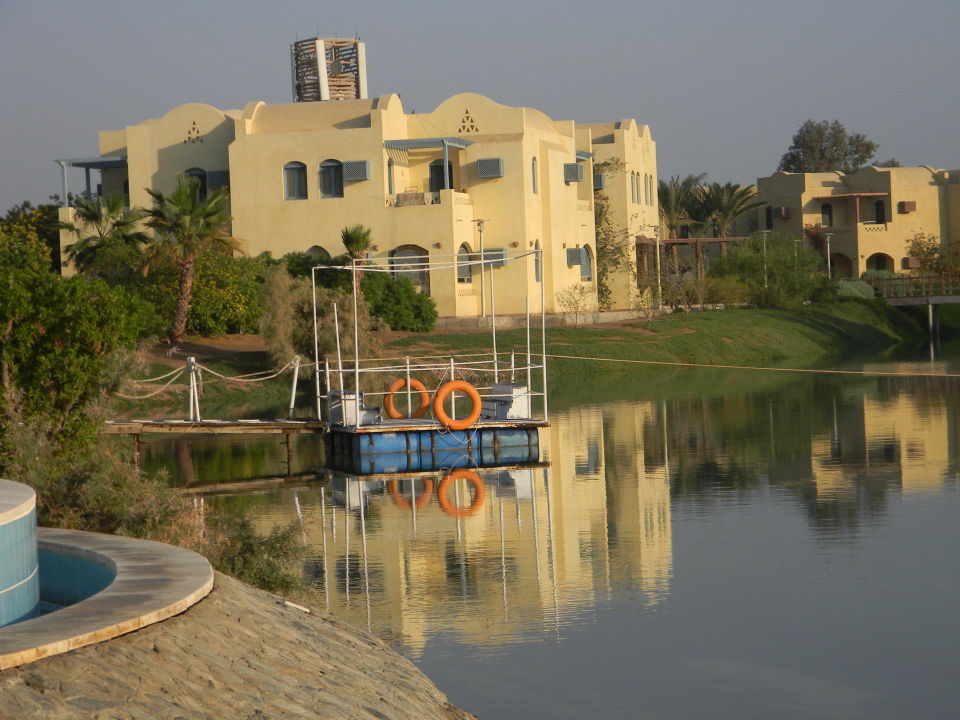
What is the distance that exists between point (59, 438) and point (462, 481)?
27.5 feet

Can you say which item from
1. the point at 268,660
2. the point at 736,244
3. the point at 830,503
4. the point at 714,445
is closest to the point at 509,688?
the point at 268,660

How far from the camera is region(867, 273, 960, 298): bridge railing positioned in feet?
228

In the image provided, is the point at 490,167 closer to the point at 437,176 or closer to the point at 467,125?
the point at 437,176

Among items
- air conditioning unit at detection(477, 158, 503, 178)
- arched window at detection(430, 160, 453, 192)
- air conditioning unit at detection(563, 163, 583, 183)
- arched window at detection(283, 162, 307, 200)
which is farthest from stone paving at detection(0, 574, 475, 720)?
air conditioning unit at detection(563, 163, 583, 183)

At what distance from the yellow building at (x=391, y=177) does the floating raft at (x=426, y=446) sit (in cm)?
2272

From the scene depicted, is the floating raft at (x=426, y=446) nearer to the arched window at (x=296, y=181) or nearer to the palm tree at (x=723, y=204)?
the arched window at (x=296, y=181)

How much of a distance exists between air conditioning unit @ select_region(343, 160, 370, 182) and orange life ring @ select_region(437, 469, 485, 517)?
87.9 feet

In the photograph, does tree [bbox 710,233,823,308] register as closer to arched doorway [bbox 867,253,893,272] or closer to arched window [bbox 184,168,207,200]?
arched doorway [bbox 867,253,893,272]

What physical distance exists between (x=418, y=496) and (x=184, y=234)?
20747 millimetres

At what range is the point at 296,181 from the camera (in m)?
51.7

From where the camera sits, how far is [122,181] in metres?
56.0

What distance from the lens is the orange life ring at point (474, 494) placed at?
20625 millimetres

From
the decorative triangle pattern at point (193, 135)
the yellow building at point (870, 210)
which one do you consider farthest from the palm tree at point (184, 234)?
the yellow building at point (870, 210)

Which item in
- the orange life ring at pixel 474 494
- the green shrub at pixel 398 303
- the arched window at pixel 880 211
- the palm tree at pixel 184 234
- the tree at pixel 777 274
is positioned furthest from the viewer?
the arched window at pixel 880 211
